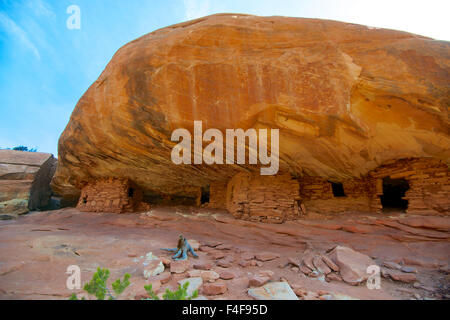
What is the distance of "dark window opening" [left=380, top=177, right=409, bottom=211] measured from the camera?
574 centimetres

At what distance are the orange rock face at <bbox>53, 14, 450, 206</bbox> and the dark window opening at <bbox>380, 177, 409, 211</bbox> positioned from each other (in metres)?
1.61

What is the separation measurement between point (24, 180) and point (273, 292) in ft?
35.9

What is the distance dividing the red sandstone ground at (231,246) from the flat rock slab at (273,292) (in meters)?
0.10

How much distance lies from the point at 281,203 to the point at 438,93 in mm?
3254

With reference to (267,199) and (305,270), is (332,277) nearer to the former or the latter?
(305,270)

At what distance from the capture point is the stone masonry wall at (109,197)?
673cm

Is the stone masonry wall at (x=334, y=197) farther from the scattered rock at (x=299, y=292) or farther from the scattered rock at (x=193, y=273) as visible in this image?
the scattered rock at (x=193, y=273)

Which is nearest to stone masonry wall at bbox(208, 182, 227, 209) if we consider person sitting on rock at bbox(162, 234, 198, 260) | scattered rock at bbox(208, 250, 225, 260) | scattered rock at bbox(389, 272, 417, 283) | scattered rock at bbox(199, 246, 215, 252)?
scattered rock at bbox(199, 246, 215, 252)

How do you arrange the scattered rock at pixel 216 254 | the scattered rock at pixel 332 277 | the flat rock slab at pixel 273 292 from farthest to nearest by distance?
the scattered rock at pixel 216 254 < the scattered rock at pixel 332 277 < the flat rock slab at pixel 273 292

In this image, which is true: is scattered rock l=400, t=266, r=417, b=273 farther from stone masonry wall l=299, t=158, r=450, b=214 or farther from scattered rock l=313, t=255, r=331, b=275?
stone masonry wall l=299, t=158, r=450, b=214

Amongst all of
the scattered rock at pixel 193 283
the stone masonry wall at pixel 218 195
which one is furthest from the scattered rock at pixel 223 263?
the stone masonry wall at pixel 218 195

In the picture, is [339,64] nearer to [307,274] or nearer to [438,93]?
[438,93]
